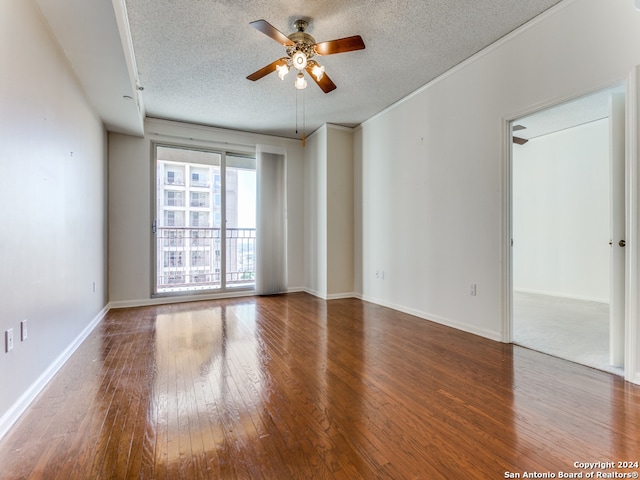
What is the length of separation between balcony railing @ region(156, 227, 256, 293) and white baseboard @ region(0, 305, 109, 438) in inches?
75.3

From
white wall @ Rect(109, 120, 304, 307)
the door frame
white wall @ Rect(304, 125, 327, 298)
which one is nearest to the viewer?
the door frame

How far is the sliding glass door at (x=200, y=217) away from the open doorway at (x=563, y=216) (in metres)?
4.36

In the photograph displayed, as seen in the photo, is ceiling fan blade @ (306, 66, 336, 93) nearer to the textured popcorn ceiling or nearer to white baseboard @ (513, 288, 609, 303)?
the textured popcorn ceiling

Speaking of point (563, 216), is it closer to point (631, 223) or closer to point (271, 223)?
point (631, 223)

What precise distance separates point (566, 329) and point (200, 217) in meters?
5.29

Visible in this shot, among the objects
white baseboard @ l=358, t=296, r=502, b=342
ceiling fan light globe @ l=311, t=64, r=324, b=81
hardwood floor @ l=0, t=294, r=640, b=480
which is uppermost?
ceiling fan light globe @ l=311, t=64, r=324, b=81

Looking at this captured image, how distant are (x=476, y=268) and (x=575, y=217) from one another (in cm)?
331

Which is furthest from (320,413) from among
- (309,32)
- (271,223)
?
(271,223)

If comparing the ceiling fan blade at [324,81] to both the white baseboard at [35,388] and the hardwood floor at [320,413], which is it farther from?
the white baseboard at [35,388]

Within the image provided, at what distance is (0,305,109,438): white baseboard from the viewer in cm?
158

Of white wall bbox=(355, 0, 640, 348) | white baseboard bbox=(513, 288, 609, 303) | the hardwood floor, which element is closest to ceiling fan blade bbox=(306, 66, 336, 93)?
white wall bbox=(355, 0, 640, 348)

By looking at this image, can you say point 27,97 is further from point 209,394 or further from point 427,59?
point 427,59

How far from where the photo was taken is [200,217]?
5148 mm

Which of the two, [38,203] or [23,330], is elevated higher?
[38,203]
